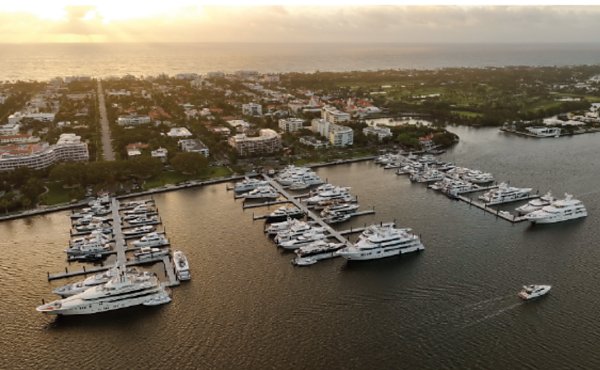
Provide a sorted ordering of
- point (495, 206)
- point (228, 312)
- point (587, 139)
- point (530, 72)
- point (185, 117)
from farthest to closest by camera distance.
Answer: point (530, 72) < point (185, 117) < point (587, 139) < point (495, 206) < point (228, 312)

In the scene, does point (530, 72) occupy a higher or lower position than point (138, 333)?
higher

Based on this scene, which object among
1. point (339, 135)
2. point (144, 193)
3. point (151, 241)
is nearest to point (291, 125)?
point (339, 135)

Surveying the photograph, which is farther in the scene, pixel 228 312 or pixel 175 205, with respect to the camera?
pixel 175 205

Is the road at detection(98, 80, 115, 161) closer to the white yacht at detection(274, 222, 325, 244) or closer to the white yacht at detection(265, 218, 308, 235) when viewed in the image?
the white yacht at detection(265, 218, 308, 235)

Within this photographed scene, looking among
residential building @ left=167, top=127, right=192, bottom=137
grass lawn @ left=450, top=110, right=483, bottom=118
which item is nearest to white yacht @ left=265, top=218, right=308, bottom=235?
residential building @ left=167, top=127, right=192, bottom=137

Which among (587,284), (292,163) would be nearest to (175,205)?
(292,163)

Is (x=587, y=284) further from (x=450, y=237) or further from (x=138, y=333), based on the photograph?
(x=138, y=333)

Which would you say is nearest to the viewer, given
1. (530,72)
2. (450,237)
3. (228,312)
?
(228,312)
